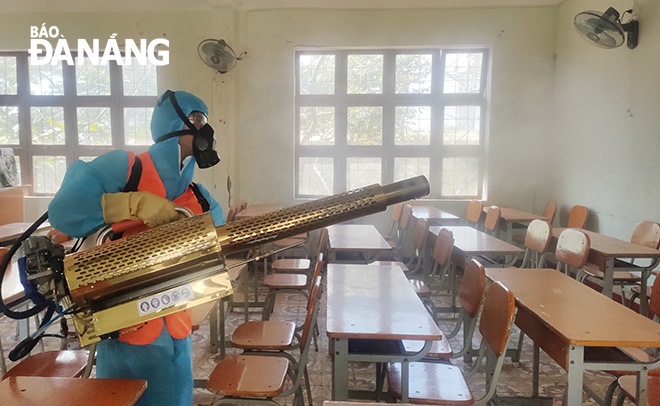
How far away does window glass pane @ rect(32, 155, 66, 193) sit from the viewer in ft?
17.6

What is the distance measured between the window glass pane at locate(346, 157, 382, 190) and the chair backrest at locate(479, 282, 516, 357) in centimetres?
368

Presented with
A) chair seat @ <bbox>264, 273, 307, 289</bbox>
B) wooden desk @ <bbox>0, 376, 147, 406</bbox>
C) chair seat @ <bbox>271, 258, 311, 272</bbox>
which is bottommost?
chair seat @ <bbox>271, 258, 311, 272</bbox>

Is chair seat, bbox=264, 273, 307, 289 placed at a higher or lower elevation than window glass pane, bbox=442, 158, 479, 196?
lower

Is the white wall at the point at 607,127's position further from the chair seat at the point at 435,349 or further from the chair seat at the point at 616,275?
the chair seat at the point at 435,349

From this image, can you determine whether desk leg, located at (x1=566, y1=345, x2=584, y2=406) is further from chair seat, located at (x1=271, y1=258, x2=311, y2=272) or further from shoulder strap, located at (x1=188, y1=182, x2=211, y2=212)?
chair seat, located at (x1=271, y1=258, x2=311, y2=272)

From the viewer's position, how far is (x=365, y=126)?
5188mm

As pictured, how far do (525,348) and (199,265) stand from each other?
2.85 metres

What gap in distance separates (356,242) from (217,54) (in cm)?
295

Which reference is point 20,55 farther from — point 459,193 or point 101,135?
point 459,193

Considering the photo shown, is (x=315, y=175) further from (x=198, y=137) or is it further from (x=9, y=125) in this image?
(x=9, y=125)

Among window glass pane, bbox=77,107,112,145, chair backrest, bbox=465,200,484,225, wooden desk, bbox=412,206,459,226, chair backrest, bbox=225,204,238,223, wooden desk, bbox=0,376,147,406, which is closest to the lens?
wooden desk, bbox=0,376,147,406

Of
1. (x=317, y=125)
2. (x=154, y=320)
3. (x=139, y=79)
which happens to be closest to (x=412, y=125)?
(x=317, y=125)

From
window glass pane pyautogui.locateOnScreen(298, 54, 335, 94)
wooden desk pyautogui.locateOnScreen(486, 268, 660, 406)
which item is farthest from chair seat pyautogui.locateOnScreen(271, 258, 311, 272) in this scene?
window glass pane pyautogui.locateOnScreen(298, 54, 335, 94)

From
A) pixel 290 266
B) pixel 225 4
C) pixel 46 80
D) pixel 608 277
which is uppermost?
pixel 225 4
